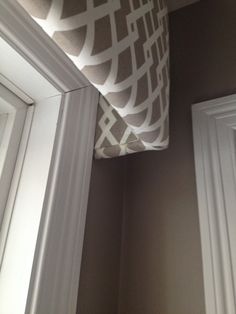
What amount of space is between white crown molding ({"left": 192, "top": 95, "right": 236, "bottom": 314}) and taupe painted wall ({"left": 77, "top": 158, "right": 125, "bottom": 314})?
0.25 metres

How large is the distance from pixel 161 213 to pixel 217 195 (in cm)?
17

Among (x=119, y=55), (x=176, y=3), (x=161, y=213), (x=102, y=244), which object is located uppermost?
(x=176, y=3)

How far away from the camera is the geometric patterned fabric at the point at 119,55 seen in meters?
0.36

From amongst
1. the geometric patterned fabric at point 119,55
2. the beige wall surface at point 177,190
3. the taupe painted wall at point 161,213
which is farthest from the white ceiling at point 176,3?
the geometric patterned fabric at point 119,55

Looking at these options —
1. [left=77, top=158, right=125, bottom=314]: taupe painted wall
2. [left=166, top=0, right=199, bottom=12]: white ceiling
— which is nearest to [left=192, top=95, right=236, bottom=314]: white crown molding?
[left=77, top=158, right=125, bottom=314]: taupe painted wall

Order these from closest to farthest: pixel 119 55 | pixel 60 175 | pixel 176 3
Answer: pixel 119 55
pixel 60 175
pixel 176 3

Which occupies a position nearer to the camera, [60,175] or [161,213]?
[60,175]

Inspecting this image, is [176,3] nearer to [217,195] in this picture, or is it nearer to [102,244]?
[217,195]

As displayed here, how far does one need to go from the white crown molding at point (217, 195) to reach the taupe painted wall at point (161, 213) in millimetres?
31

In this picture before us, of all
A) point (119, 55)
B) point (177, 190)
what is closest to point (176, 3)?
point (177, 190)

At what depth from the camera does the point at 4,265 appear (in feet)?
1.85

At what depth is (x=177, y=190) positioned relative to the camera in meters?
0.90

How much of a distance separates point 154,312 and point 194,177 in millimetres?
394

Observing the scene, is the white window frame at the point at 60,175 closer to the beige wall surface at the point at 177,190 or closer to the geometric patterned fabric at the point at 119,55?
the geometric patterned fabric at the point at 119,55
